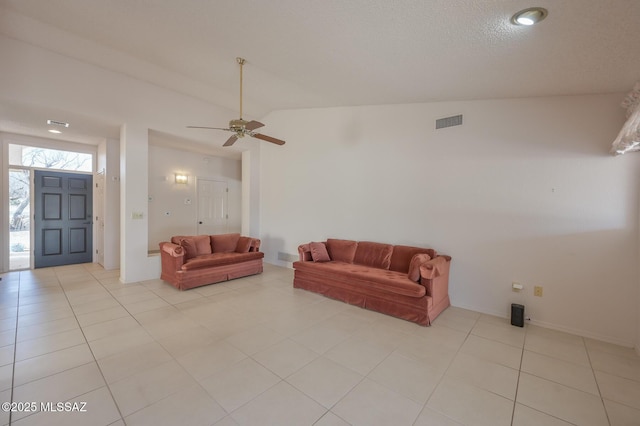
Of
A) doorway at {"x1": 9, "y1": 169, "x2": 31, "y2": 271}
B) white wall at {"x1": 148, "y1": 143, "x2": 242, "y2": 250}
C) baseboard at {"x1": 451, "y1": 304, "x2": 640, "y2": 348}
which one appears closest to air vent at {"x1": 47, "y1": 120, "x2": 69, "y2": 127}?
white wall at {"x1": 148, "y1": 143, "x2": 242, "y2": 250}

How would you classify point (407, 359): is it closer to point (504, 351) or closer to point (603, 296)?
point (504, 351)

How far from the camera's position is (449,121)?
3941 mm

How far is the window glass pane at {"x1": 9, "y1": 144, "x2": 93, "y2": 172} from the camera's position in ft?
17.7

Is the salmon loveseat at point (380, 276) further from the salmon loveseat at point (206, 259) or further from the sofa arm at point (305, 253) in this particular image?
the salmon loveseat at point (206, 259)

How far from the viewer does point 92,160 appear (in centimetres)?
635

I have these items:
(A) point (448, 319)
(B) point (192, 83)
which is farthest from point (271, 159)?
(A) point (448, 319)

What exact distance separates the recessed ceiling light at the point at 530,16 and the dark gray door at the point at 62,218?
8457 millimetres

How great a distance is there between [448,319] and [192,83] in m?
5.70

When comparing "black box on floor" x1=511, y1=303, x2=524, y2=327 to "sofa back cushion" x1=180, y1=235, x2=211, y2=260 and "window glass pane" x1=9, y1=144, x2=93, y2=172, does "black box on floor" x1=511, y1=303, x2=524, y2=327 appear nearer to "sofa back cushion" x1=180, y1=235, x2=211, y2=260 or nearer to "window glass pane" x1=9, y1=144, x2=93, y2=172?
"sofa back cushion" x1=180, y1=235, x2=211, y2=260

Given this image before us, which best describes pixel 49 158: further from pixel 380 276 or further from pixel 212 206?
pixel 380 276

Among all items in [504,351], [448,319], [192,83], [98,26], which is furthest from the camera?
[192,83]

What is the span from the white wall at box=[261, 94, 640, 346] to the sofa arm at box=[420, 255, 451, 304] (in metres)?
0.36

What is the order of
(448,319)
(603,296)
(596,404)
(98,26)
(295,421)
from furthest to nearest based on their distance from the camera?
(448,319)
(98,26)
(603,296)
(596,404)
(295,421)

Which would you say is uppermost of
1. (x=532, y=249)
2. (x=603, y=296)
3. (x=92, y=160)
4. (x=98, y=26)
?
(x=98, y=26)
